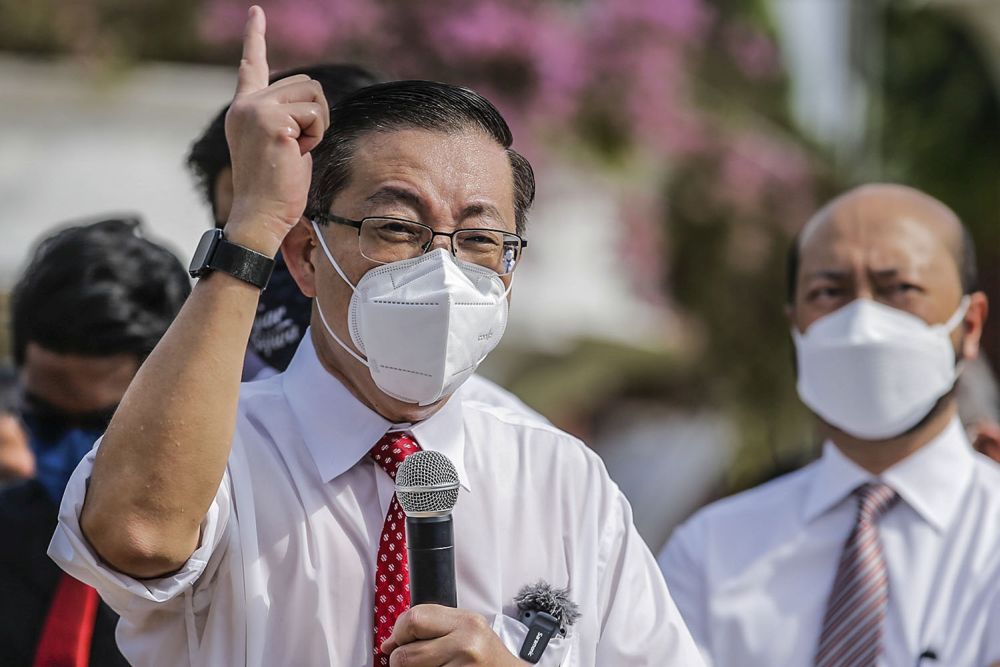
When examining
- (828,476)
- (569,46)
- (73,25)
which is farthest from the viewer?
(569,46)

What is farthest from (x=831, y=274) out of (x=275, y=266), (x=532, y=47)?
(x=532, y=47)

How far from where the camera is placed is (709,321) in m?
10.5

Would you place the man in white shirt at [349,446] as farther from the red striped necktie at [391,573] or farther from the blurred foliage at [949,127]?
the blurred foliage at [949,127]

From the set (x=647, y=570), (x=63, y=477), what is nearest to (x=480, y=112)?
(x=647, y=570)

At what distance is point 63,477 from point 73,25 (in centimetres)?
531

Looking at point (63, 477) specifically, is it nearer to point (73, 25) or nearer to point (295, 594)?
point (295, 594)

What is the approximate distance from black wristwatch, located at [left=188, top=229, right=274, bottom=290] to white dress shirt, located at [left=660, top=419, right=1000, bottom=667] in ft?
A: 6.33

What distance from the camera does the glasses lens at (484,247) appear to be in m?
2.54

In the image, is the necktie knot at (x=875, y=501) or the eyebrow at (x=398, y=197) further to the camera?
the necktie knot at (x=875, y=501)

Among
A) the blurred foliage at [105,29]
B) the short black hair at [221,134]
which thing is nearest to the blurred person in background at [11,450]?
the short black hair at [221,134]

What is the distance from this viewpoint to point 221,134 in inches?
139

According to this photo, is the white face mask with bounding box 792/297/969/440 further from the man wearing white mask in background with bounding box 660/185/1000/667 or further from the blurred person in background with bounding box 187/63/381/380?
the blurred person in background with bounding box 187/63/381/380

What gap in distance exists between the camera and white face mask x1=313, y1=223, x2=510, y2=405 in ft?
8.06

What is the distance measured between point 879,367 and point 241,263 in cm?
202
